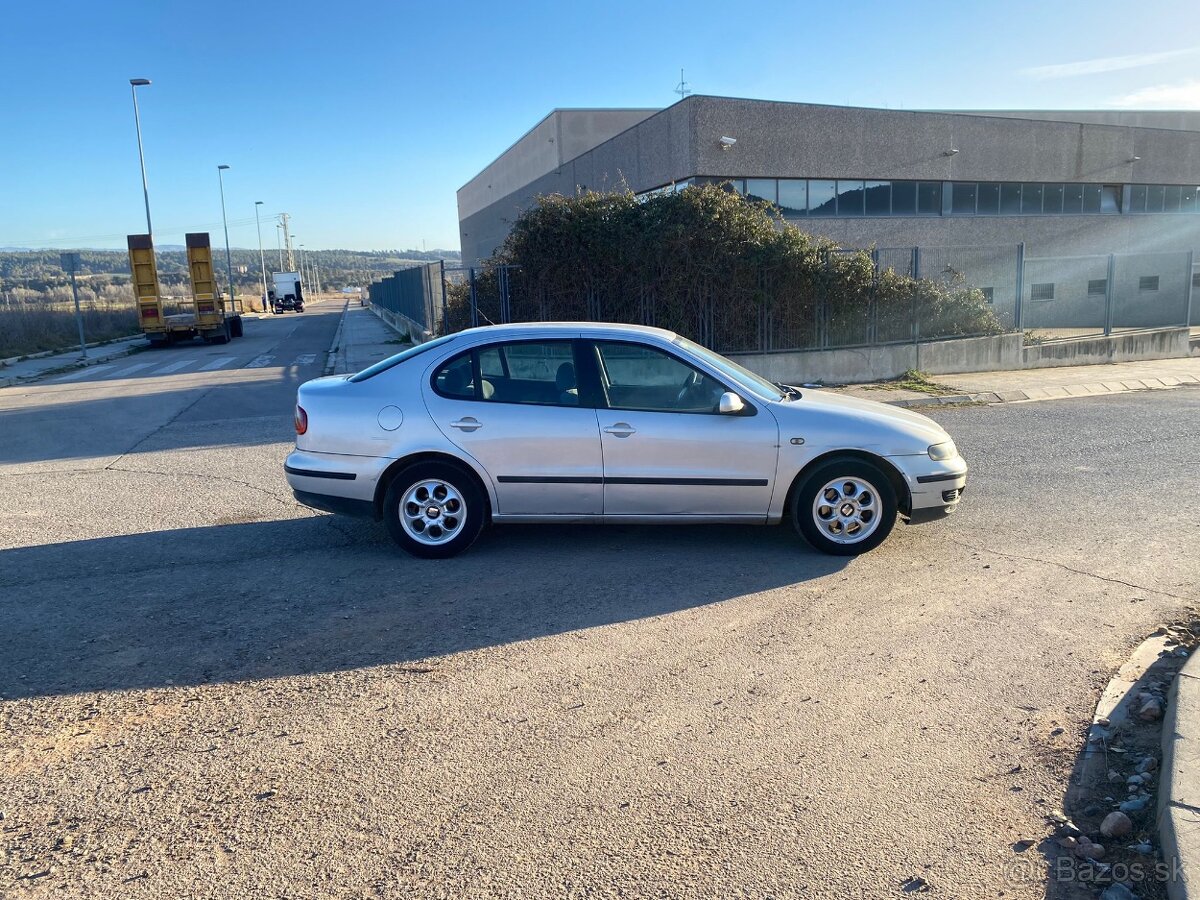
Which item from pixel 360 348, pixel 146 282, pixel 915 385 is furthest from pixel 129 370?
pixel 915 385

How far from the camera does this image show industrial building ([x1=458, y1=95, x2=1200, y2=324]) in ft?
72.4

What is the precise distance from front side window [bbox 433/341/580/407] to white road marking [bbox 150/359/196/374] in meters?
18.4

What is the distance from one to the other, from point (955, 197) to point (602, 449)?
22873mm

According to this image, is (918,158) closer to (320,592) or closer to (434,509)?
(434,509)

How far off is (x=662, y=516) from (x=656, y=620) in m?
1.20

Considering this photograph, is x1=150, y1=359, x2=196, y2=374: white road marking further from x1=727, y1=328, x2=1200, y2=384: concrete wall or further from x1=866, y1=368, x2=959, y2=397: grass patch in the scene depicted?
x1=866, y1=368, x2=959, y2=397: grass patch

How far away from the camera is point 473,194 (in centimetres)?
6253

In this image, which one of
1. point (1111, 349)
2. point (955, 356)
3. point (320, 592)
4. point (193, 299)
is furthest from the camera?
point (193, 299)

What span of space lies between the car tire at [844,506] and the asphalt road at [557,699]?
19 cm

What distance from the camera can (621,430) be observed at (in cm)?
606

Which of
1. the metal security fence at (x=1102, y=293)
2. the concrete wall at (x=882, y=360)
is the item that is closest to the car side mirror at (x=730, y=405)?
the concrete wall at (x=882, y=360)

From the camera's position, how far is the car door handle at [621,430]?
19.9 feet

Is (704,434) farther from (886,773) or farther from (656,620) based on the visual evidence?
(886,773)

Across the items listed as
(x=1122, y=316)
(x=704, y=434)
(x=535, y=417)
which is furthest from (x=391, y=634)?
(x=1122, y=316)
